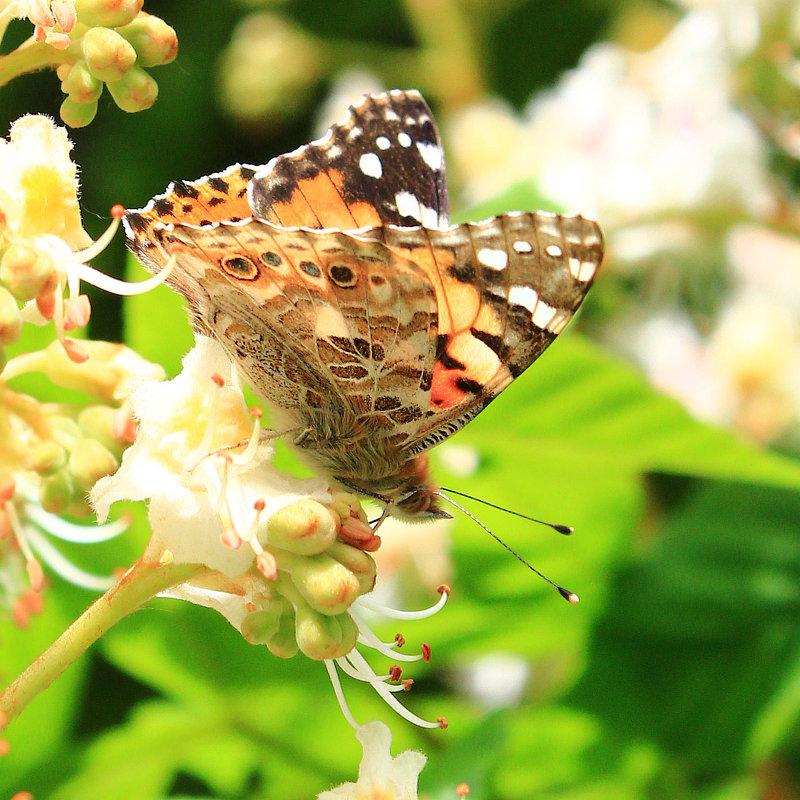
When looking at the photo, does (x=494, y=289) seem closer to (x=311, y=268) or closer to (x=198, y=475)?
(x=311, y=268)

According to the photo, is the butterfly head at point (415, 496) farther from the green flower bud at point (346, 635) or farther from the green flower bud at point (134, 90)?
the green flower bud at point (134, 90)

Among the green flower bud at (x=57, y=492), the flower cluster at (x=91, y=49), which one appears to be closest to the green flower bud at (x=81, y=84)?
the flower cluster at (x=91, y=49)

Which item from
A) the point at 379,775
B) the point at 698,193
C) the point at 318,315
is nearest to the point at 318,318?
the point at 318,315

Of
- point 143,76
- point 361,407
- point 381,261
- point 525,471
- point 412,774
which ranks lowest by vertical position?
point 525,471

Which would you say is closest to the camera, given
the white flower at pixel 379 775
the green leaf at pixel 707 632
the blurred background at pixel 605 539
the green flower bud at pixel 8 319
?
the green flower bud at pixel 8 319

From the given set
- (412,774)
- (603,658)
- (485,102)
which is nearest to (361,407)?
(412,774)

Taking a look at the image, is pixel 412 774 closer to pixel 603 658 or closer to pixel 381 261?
pixel 381 261

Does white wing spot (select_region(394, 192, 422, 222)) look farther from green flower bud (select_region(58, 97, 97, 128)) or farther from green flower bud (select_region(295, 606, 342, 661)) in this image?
green flower bud (select_region(295, 606, 342, 661))
